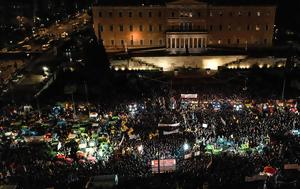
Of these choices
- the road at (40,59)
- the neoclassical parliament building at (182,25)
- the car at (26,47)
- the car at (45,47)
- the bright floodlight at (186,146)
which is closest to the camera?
the bright floodlight at (186,146)

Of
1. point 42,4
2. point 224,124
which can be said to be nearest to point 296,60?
point 224,124

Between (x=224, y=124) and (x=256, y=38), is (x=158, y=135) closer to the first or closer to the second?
(x=224, y=124)

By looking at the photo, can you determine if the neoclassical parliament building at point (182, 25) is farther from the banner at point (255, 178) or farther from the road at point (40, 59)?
the banner at point (255, 178)

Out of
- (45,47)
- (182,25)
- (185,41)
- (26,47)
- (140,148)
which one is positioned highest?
(182,25)

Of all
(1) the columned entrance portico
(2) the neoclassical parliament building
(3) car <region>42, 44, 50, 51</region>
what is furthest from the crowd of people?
(3) car <region>42, 44, 50, 51</region>

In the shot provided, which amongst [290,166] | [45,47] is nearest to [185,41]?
[45,47]

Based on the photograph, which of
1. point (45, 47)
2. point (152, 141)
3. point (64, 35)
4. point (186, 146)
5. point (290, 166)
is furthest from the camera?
point (64, 35)

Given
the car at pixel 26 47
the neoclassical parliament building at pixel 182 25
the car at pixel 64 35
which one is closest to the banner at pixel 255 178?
the neoclassical parliament building at pixel 182 25

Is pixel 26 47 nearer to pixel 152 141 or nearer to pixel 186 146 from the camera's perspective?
pixel 152 141
